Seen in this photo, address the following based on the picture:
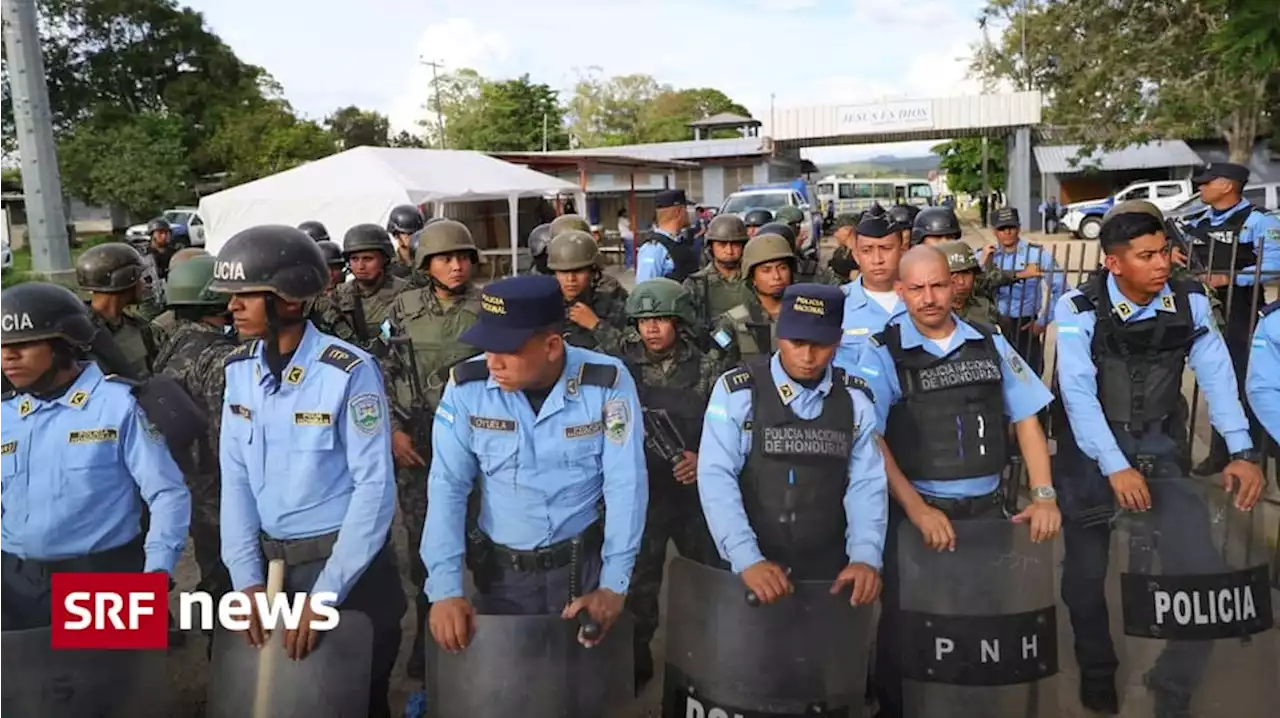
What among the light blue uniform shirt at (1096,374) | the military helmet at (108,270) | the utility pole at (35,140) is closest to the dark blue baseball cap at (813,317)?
the light blue uniform shirt at (1096,374)

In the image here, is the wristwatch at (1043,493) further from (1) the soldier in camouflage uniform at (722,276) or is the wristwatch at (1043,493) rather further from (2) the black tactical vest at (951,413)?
(1) the soldier in camouflage uniform at (722,276)

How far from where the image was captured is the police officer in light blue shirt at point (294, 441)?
2523 mm

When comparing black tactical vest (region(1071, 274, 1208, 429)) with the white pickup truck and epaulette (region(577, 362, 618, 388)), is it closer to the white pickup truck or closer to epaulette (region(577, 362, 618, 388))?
epaulette (region(577, 362, 618, 388))

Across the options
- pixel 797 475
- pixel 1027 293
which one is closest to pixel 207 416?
pixel 797 475

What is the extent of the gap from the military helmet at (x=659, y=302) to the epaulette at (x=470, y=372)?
135 centimetres

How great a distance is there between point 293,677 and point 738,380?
131cm

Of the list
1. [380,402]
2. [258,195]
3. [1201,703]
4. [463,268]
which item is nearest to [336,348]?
[380,402]

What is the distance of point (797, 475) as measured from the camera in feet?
8.55

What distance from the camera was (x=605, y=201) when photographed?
29.0 m

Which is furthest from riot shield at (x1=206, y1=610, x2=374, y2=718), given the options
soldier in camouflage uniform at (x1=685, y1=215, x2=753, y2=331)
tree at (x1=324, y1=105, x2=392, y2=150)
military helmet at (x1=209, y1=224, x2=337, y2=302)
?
tree at (x1=324, y1=105, x2=392, y2=150)

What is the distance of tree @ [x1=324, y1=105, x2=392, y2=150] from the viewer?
51.0m

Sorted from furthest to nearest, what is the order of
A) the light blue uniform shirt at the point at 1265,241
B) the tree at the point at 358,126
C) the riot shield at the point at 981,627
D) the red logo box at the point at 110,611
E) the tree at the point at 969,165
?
1. the tree at the point at 358,126
2. the tree at the point at 969,165
3. the light blue uniform shirt at the point at 1265,241
4. the riot shield at the point at 981,627
5. the red logo box at the point at 110,611

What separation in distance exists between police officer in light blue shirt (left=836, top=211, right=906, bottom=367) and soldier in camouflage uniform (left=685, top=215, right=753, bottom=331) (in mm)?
809

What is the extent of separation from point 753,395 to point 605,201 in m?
26.9
